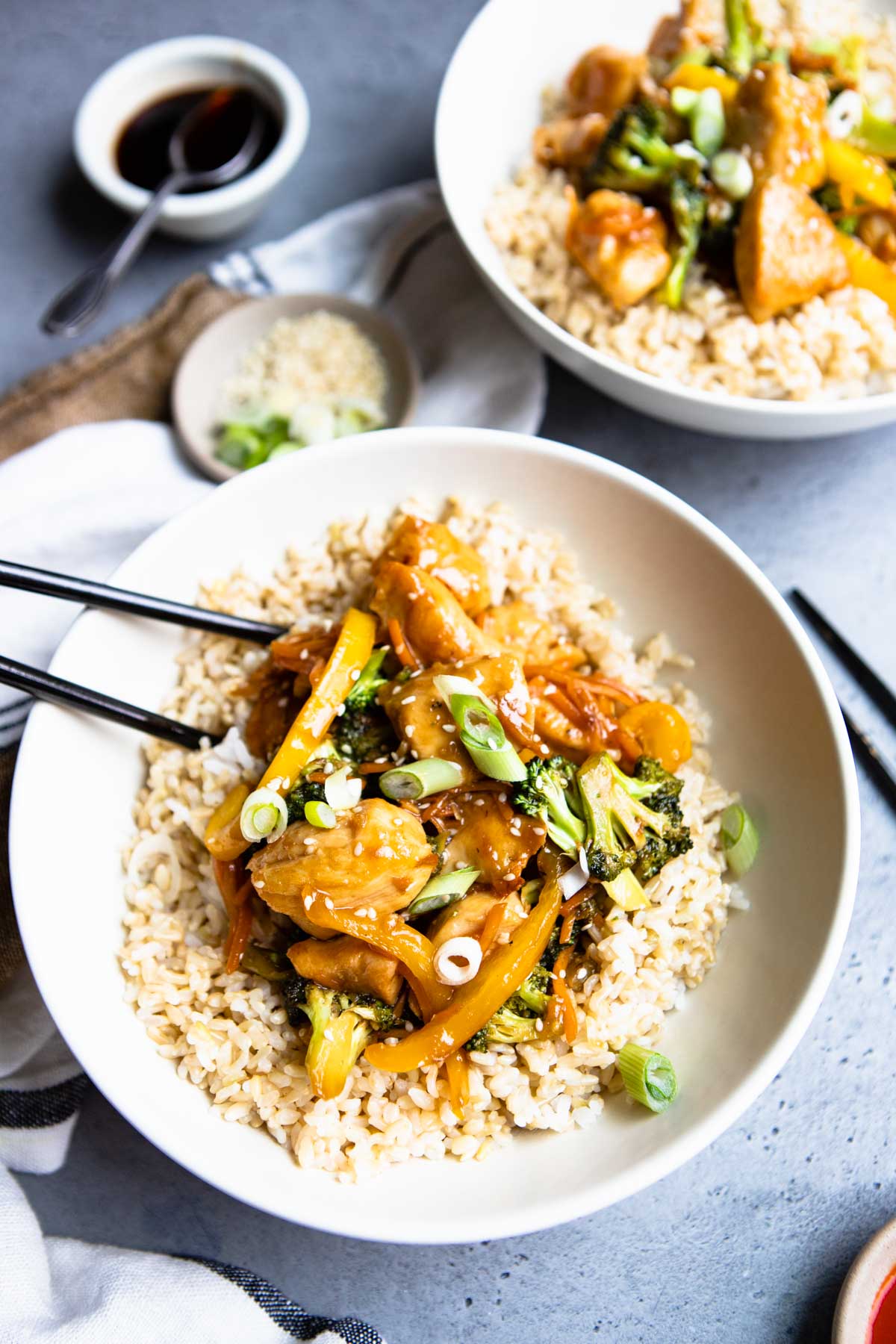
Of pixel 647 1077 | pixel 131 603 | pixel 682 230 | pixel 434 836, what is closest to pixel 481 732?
pixel 434 836

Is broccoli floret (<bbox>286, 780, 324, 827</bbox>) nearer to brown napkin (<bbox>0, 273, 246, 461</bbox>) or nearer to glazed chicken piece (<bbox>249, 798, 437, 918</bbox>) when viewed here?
glazed chicken piece (<bbox>249, 798, 437, 918</bbox>)

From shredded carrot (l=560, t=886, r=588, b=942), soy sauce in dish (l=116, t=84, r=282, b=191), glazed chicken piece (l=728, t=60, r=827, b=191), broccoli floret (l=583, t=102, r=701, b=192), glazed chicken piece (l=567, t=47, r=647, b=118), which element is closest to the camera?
shredded carrot (l=560, t=886, r=588, b=942)

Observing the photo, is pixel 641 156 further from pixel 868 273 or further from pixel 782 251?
pixel 868 273

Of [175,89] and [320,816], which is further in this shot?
[175,89]

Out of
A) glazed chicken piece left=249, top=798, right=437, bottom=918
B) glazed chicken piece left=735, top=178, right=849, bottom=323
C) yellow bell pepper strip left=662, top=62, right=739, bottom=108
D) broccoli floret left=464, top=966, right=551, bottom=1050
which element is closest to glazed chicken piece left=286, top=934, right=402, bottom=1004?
glazed chicken piece left=249, top=798, right=437, bottom=918

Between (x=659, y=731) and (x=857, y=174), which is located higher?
(x=857, y=174)

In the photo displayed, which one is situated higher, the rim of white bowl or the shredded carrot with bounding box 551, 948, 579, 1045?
the rim of white bowl

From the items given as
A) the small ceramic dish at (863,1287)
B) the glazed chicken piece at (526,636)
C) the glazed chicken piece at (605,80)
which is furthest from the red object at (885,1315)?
the glazed chicken piece at (605,80)

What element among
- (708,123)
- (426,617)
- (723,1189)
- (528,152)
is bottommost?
(723,1189)

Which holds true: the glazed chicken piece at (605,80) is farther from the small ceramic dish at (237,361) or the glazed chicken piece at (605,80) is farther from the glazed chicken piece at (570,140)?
the small ceramic dish at (237,361)
